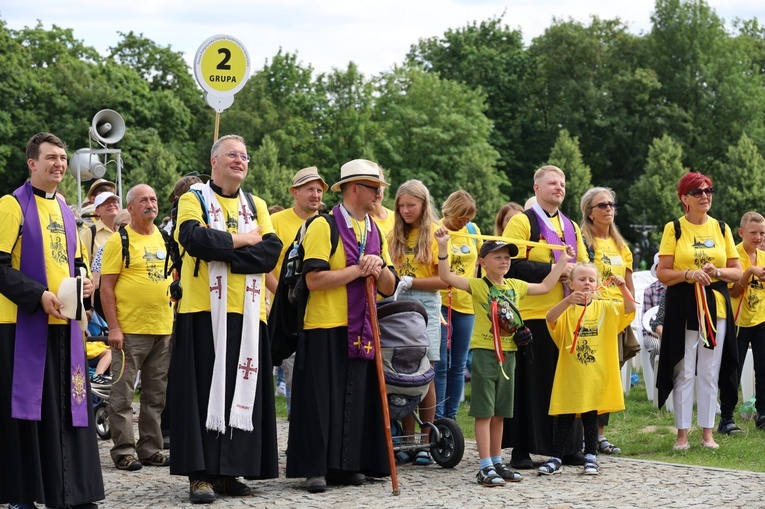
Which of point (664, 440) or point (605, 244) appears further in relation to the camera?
point (664, 440)

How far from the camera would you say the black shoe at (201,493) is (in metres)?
7.21

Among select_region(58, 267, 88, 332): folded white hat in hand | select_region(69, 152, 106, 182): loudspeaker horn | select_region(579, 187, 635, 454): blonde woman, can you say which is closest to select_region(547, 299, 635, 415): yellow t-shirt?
select_region(579, 187, 635, 454): blonde woman

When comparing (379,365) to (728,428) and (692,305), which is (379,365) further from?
(728,428)

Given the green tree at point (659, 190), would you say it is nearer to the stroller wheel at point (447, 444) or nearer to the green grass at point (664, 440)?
the green grass at point (664, 440)

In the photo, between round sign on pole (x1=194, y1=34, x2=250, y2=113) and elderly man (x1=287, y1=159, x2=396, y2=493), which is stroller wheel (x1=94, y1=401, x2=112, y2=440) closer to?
round sign on pole (x1=194, y1=34, x2=250, y2=113)

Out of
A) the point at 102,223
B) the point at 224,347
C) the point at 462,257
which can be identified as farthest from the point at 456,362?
the point at 102,223

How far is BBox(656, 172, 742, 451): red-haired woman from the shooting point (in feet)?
31.6

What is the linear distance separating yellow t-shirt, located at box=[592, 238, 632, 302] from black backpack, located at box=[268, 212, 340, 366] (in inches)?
99.8

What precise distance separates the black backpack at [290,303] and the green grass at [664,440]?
293cm

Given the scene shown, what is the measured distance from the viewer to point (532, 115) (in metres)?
62.8

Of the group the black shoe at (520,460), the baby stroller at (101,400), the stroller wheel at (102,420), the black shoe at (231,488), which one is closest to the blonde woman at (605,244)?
the black shoe at (520,460)

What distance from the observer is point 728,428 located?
10.6 metres

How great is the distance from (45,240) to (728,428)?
6.56 metres

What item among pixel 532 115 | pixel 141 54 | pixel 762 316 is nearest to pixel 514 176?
pixel 532 115
